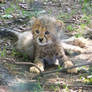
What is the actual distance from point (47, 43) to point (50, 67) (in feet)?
1.42

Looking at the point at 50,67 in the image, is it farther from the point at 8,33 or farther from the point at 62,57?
the point at 8,33

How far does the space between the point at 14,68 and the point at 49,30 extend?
869 mm

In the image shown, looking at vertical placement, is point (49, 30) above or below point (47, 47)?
above

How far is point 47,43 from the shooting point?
4660 mm

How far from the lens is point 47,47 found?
4.80 meters

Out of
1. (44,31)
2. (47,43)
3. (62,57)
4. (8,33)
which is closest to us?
(44,31)

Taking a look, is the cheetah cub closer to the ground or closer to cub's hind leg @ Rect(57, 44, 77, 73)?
cub's hind leg @ Rect(57, 44, 77, 73)

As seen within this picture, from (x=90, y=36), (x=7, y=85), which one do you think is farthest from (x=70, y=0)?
(x=7, y=85)

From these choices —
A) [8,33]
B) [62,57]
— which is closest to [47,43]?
[62,57]

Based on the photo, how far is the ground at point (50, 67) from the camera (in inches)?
145

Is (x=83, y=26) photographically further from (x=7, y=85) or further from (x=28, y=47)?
(x=7, y=85)

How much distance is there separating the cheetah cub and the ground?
0.20 metres

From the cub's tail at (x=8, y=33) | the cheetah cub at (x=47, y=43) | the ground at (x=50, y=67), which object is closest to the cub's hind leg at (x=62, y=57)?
the cheetah cub at (x=47, y=43)

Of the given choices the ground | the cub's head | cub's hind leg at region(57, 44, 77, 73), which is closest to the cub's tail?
the ground
